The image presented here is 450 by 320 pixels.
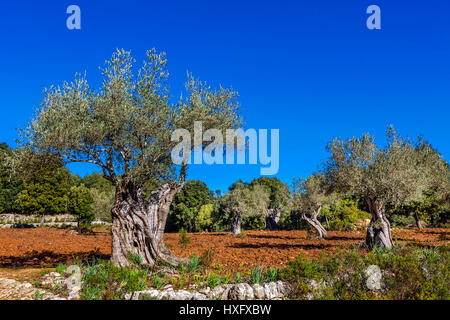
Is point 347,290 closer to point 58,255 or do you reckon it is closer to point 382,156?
point 382,156

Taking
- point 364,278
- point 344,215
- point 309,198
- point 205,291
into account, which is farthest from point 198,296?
point 344,215

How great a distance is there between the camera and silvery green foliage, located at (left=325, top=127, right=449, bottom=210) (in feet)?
58.7

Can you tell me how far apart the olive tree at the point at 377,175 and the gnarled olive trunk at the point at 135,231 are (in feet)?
40.7

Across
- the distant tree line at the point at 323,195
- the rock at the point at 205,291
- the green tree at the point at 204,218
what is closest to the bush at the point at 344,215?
the distant tree line at the point at 323,195

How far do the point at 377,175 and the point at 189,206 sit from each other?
50307 millimetres

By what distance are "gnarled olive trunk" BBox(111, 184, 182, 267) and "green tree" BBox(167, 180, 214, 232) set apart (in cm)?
4827

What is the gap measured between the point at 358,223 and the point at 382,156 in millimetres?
26634

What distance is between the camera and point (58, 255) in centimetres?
1753

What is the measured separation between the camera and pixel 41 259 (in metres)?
16.3

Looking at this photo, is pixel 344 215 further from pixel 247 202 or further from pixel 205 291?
pixel 205 291

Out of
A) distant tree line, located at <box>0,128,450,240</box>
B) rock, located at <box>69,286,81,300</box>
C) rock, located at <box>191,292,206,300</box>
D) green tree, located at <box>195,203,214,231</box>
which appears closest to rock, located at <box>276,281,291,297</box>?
rock, located at <box>191,292,206,300</box>

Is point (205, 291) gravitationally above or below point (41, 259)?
above

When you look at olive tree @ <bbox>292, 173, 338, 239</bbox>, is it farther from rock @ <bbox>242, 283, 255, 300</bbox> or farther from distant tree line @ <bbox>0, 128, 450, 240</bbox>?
rock @ <bbox>242, 283, 255, 300</bbox>

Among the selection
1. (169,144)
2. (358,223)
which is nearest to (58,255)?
(169,144)
